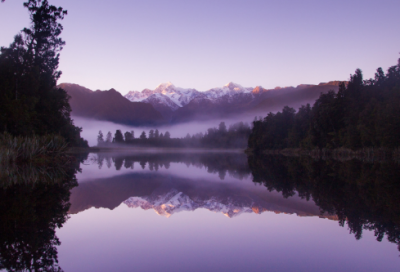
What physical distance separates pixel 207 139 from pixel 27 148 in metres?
150

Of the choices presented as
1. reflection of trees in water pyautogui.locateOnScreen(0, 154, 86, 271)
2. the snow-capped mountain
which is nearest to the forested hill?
the snow-capped mountain

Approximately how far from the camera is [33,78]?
26766 millimetres

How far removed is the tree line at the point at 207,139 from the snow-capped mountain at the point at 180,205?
127650 mm

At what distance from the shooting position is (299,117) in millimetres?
73938

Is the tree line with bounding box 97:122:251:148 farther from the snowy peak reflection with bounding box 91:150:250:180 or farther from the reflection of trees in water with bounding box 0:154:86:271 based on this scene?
the reflection of trees in water with bounding box 0:154:86:271

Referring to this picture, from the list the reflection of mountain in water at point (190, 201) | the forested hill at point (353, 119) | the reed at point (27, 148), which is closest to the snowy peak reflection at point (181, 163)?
the reed at point (27, 148)

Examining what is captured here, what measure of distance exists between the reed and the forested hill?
3809 centimetres

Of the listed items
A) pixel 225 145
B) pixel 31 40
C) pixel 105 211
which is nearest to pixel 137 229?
pixel 105 211

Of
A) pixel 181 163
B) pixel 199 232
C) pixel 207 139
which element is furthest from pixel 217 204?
pixel 207 139

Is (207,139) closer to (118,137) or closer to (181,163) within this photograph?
(118,137)

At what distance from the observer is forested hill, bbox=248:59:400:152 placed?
36.5 metres

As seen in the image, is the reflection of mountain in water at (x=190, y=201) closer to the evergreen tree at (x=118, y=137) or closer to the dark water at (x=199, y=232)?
the dark water at (x=199, y=232)

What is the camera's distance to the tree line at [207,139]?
148038 mm

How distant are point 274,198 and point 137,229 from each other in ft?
18.5
